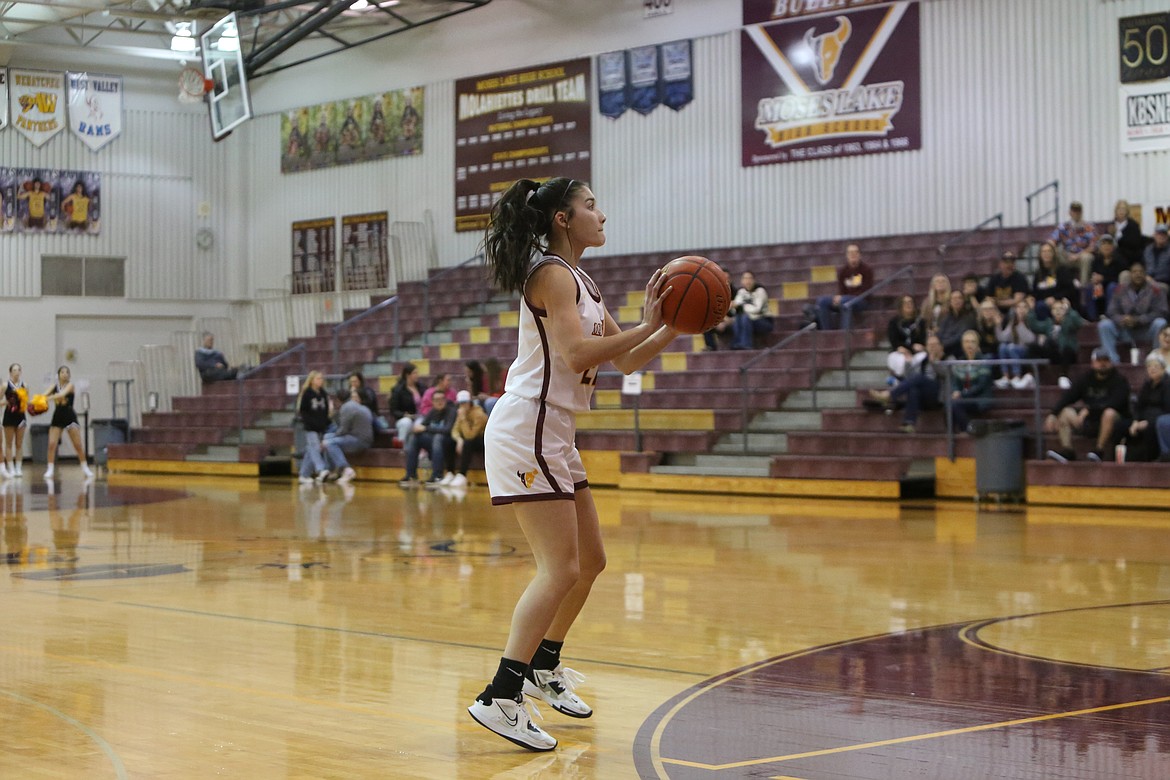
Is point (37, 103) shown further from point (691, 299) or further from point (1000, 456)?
point (691, 299)

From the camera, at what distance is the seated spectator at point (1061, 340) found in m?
13.9

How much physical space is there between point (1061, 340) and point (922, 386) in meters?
1.45

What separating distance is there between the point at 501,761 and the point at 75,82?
24419 millimetres

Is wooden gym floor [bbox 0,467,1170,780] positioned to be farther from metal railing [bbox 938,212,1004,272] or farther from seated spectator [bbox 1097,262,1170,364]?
metal railing [bbox 938,212,1004,272]

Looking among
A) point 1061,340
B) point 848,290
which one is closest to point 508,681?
point 1061,340

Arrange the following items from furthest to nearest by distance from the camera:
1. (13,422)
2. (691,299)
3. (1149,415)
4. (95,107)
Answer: (95,107) → (13,422) → (1149,415) → (691,299)

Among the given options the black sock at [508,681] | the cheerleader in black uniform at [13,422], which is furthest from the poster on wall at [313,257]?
the black sock at [508,681]

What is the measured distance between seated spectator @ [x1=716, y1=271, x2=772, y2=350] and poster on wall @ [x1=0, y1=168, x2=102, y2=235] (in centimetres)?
1441

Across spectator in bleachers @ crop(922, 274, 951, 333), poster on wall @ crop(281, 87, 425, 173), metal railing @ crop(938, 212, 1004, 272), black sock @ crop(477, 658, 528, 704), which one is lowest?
black sock @ crop(477, 658, 528, 704)

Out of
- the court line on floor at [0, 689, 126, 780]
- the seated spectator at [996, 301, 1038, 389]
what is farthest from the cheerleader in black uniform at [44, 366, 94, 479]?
the court line on floor at [0, 689, 126, 780]

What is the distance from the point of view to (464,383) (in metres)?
19.2

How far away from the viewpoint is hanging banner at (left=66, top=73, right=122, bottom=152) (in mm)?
25598

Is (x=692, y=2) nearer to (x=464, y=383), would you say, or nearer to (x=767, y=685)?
(x=464, y=383)

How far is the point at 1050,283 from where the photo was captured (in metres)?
14.7
